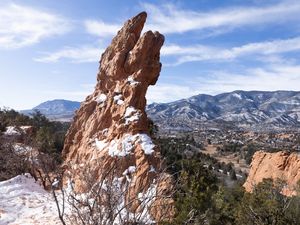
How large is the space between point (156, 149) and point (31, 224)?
9296mm

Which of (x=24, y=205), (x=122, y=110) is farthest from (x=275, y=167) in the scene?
(x=24, y=205)

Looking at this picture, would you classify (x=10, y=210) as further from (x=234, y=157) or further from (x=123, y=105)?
(x=234, y=157)

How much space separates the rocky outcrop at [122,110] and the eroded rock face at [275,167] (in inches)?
1042

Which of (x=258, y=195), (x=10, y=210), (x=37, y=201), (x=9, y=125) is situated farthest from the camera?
(x=9, y=125)

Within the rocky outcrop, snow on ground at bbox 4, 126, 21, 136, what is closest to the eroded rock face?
the rocky outcrop

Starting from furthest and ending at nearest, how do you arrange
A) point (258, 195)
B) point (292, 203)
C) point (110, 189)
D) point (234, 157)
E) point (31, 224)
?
point (234, 157) → point (292, 203) → point (258, 195) → point (31, 224) → point (110, 189)

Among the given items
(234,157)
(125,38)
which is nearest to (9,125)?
(125,38)

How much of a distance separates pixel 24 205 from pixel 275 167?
40.5 m

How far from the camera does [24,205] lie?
2067 centimetres

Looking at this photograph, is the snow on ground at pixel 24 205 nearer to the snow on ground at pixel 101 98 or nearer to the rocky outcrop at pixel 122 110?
the rocky outcrop at pixel 122 110

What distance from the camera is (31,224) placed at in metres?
18.3

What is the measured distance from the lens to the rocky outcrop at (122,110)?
82.8 ft

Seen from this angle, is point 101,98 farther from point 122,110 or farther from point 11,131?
point 11,131

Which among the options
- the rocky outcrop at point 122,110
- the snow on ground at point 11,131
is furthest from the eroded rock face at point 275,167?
the snow on ground at point 11,131
